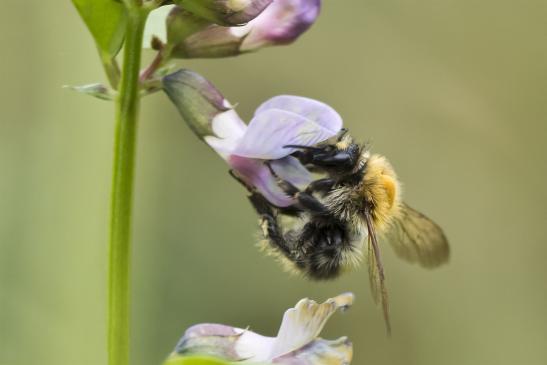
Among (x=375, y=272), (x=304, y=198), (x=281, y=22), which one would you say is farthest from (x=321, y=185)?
(x=281, y=22)

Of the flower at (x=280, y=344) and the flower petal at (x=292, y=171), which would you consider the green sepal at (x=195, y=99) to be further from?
the flower at (x=280, y=344)

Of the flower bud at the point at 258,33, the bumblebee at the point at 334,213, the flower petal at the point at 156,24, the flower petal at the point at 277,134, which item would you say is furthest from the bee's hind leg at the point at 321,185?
the flower petal at the point at 156,24

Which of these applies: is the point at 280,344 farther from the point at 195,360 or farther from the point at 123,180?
the point at 123,180

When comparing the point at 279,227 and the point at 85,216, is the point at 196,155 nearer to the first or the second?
the point at 85,216

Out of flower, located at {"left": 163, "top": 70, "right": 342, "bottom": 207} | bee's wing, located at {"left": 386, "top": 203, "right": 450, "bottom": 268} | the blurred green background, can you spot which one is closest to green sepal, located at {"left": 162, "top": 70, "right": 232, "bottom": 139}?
flower, located at {"left": 163, "top": 70, "right": 342, "bottom": 207}

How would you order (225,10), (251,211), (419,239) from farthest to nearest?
(251,211) < (419,239) < (225,10)

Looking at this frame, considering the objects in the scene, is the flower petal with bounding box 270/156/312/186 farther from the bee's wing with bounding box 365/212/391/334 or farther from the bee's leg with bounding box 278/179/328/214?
the bee's wing with bounding box 365/212/391/334

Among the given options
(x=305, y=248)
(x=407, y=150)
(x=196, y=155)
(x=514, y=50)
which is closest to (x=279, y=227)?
(x=305, y=248)
